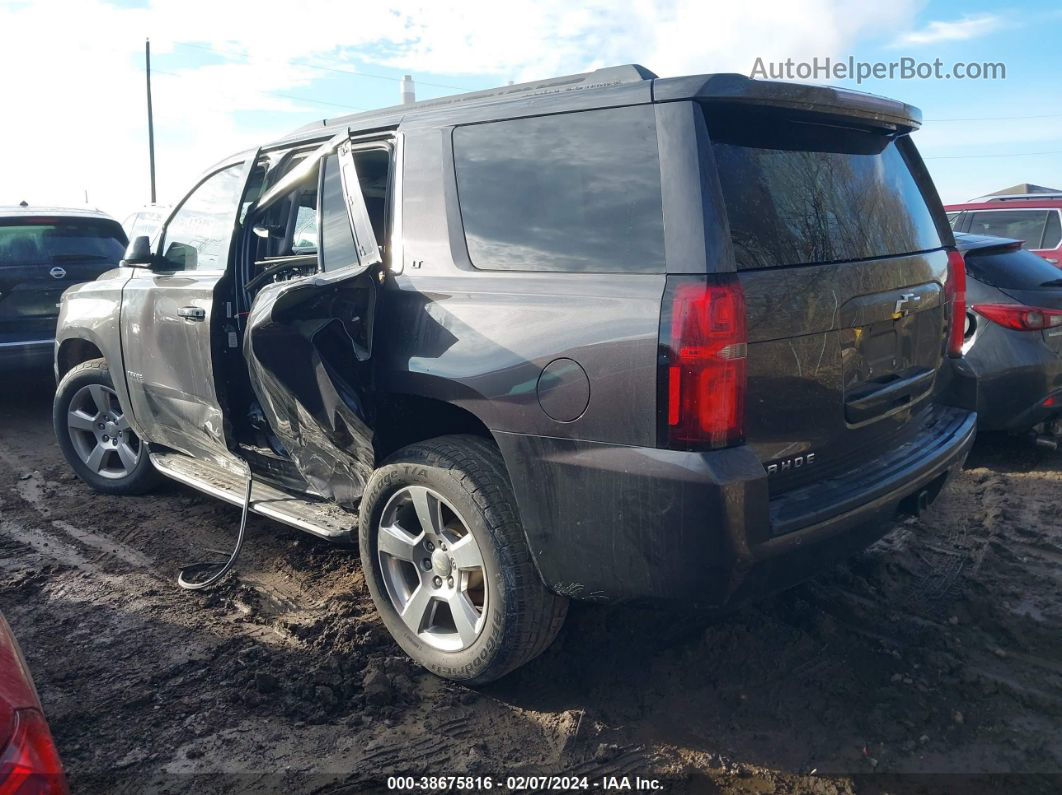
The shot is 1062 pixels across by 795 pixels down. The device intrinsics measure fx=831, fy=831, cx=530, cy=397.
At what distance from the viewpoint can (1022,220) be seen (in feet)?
31.6

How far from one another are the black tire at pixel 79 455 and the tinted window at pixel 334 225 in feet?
7.06

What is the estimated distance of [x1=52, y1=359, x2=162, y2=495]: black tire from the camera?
16.8 ft

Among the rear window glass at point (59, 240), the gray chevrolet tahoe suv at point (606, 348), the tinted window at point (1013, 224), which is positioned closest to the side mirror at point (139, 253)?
the gray chevrolet tahoe suv at point (606, 348)

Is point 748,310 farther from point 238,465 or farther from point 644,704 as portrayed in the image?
point 238,465

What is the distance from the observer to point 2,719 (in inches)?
60.7

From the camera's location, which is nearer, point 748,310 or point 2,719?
point 2,719

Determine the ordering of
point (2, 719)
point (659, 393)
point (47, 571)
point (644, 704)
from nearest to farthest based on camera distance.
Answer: point (2, 719) → point (659, 393) → point (644, 704) → point (47, 571)

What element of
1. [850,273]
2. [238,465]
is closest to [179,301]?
[238,465]

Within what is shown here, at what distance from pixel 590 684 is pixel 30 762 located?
6.43 feet

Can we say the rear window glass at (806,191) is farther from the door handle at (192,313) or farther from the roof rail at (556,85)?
the door handle at (192,313)

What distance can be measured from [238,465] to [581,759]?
2397mm

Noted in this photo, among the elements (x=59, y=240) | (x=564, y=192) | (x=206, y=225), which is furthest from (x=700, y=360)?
(x=59, y=240)

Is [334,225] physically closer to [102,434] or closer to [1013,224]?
[102,434]

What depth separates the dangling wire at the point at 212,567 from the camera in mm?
3789
